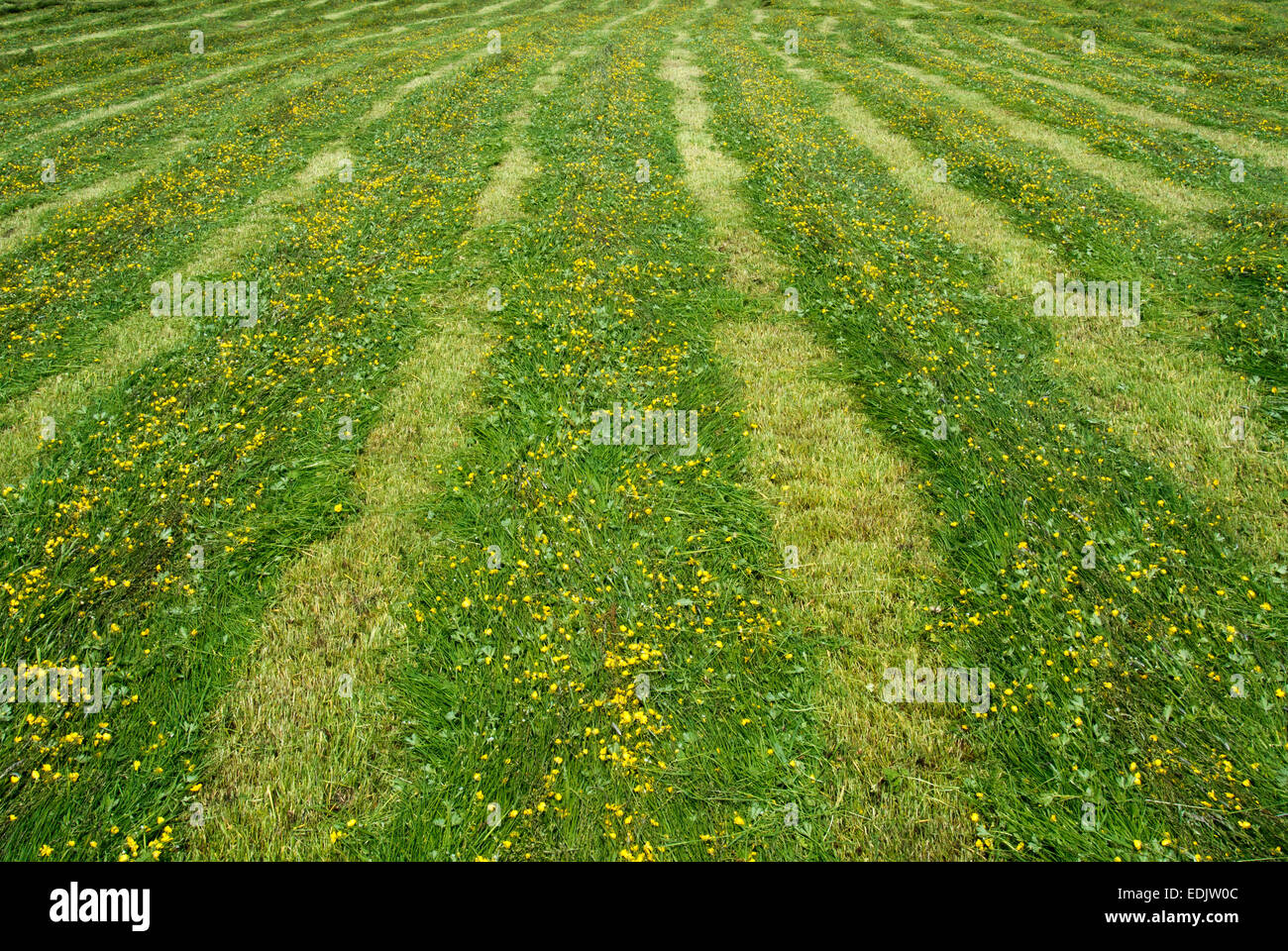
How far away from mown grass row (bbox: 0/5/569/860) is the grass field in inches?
1.7

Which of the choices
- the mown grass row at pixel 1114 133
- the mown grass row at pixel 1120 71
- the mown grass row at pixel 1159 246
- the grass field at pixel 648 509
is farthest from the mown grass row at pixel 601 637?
the mown grass row at pixel 1120 71

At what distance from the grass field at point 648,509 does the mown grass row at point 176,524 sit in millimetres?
44

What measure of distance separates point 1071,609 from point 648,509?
4.15 metres

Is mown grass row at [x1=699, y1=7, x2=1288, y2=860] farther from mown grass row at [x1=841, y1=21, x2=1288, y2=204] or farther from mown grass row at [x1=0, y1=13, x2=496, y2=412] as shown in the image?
mown grass row at [x1=0, y1=13, x2=496, y2=412]

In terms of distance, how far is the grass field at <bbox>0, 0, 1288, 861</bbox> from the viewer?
502 cm

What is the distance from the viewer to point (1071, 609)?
6113mm

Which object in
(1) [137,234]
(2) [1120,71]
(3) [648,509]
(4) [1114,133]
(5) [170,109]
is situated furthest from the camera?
(2) [1120,71]

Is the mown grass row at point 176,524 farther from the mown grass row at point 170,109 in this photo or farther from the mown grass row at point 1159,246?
the mown grass row at point 1159,246

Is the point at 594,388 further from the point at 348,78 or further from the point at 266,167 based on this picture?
the point at 348,78

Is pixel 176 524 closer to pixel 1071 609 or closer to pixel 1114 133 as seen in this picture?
pixel 1071 609

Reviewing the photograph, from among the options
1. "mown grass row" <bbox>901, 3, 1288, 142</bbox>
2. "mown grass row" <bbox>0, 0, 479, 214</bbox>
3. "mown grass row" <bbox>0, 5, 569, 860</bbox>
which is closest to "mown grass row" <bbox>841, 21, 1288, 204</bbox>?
"mown grass row" <bbox>901, 3, 1288, 142</bbox>

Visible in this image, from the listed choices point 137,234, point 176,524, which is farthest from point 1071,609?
point 137,234

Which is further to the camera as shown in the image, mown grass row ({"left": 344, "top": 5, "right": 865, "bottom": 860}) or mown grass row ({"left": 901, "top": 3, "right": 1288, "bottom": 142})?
mown grass row ({"left": 901, "top": 3, "right": 1288, "bottom": 142})

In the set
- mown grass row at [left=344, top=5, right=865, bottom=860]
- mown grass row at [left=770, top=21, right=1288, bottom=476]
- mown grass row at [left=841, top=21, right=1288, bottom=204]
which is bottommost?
mown grass row at [left=344, top=5, right=865, bottom=860]
